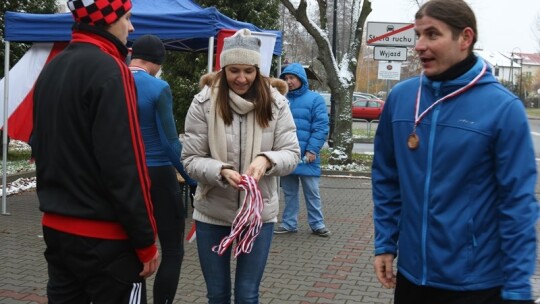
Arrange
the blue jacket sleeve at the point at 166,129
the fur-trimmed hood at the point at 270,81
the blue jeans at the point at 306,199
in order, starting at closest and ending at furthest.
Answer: the fur-trimmed hood at the point at 270,81 → the blue jacket sleeve at the point at 166,129 → the blue jeans at the point at 306,199

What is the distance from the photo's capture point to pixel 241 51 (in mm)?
3590

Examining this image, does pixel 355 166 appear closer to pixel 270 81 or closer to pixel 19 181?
pixel 19 181

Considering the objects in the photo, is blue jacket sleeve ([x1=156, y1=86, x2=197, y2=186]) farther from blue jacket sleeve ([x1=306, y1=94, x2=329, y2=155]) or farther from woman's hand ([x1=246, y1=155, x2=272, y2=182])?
blue jacket sleeve ([x1=306, y1=94, x2=329, y2=155])

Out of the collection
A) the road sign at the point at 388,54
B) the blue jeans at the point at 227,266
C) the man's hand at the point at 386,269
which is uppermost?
the road sign at the point at 388,54

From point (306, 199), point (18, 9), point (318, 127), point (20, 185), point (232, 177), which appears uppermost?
point (18, 9)

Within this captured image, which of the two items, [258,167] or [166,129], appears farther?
[166,129]

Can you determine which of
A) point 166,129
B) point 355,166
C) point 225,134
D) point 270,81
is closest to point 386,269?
point 225,134

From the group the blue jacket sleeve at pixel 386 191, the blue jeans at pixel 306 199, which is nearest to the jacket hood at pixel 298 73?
the blue jeans at pixel 306 199

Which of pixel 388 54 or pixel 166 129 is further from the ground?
pixel 388 54

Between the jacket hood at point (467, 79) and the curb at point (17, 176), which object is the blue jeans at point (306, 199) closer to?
the jacket hood at point (467, 79)

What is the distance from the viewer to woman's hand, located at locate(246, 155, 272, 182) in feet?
11.1

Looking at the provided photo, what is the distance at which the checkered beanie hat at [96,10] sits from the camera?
2.68 meters

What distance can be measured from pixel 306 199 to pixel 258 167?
4.58 m

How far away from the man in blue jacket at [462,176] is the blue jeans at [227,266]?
42.8 inches
